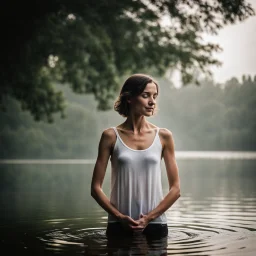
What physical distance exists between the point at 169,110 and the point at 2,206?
362ft

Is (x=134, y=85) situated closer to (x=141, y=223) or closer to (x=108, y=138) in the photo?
(x=108, y=138)

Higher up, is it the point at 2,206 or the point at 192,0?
the point at 192,0

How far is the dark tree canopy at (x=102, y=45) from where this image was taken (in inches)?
975

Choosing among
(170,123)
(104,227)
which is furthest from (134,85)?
(170,123)

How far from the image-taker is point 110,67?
27047 millimetres

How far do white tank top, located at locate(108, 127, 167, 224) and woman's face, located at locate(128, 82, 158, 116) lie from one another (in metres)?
0.28

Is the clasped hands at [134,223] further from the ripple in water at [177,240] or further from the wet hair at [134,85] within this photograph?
the wet hair at [134,85]

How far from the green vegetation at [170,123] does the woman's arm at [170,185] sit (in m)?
54.5

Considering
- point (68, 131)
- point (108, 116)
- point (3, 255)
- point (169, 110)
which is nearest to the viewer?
point (3, 255)

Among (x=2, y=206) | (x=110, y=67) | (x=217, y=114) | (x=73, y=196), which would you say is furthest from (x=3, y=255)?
(x=217, y=114)

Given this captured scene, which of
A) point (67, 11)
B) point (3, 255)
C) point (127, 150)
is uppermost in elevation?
point (67, 11)

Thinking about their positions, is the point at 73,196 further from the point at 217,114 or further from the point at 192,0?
the point at 217,114

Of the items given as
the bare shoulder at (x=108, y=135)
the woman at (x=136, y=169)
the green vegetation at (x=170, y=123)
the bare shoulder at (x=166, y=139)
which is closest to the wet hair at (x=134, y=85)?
the woman at (x=136, y=169)

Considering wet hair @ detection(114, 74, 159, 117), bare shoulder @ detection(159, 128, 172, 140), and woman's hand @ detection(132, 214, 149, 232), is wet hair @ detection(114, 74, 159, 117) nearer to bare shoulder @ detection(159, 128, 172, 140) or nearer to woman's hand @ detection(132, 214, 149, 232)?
bare shoulder @ detection(159, 128, 172, 140)
